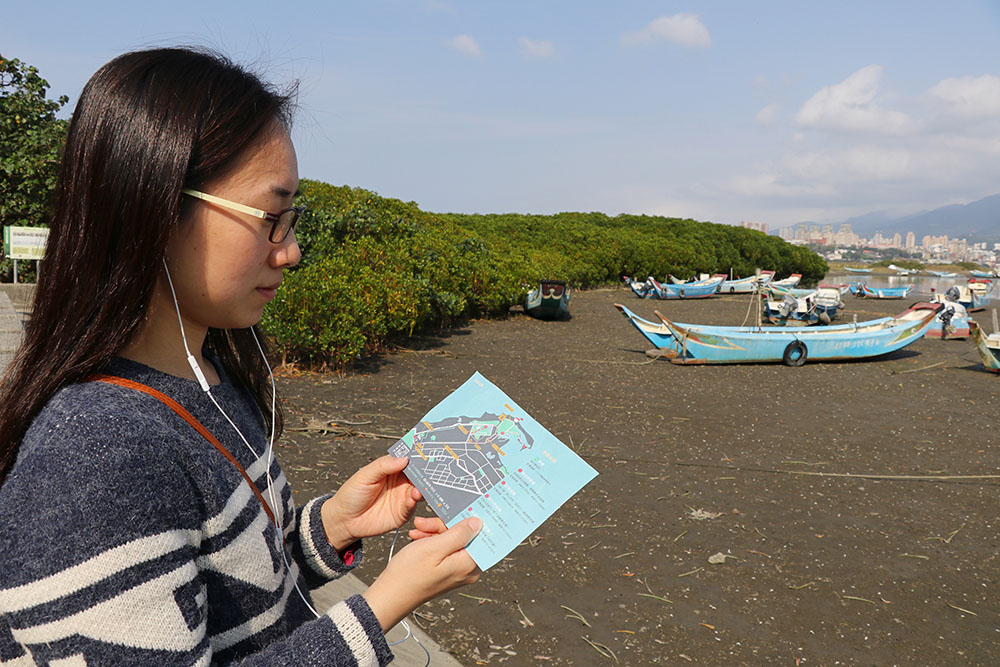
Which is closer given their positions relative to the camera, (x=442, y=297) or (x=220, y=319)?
(x=220, y=319)

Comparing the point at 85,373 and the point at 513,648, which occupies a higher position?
the point at 85,373

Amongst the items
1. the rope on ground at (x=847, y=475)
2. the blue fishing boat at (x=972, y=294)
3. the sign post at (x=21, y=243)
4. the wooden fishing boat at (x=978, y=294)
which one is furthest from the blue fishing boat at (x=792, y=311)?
the sign post at (x=21, y=243)

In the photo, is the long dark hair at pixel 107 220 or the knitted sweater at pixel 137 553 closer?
the knitted sweater at pixel 137 553

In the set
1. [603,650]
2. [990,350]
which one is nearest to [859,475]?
[603,650]

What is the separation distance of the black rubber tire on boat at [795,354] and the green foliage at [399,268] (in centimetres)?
565

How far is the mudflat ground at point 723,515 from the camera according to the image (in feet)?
12.3

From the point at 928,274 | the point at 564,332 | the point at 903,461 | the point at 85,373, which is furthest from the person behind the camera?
the point at 928,274

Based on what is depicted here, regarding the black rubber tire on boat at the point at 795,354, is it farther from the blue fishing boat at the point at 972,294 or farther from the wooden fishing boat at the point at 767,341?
the blue fishing boat at the point at 972,294

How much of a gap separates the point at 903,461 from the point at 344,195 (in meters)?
10.2

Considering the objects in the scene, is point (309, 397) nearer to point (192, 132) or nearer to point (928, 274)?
point (192, 132)

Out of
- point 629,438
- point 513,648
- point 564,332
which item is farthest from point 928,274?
point 513,648

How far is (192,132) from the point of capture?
116cm

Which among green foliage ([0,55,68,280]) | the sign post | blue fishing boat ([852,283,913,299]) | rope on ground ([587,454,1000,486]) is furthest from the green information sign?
blue fishing boat ([852,283,913,299])

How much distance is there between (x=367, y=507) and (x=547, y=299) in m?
13.9
